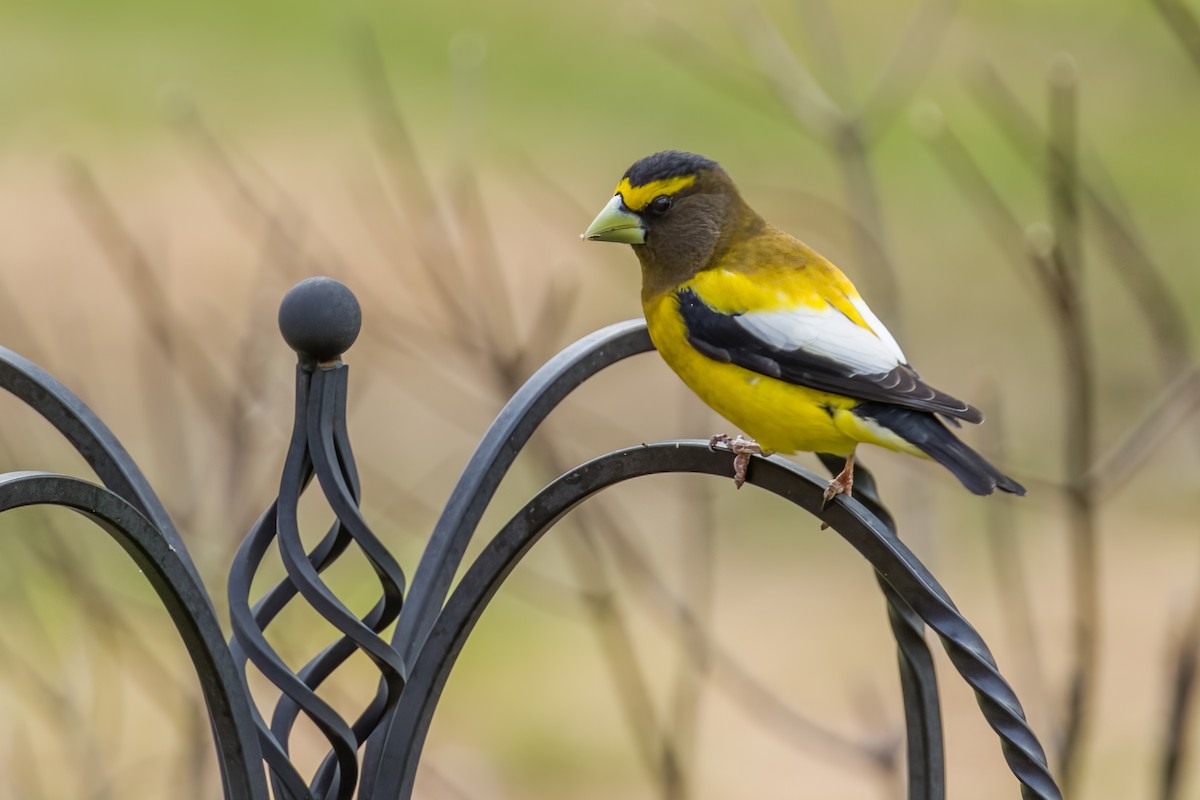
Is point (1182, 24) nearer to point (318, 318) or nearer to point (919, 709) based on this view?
point (919, 709)

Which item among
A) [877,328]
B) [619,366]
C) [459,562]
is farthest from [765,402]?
[619,366]

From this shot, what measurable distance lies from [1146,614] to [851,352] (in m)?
5.08

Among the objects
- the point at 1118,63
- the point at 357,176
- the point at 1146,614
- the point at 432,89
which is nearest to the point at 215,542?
the point at 1146,614

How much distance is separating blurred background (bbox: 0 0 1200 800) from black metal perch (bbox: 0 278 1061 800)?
0.84 m

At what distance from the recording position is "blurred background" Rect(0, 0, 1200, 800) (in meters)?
3.47

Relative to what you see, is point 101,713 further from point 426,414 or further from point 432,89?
point 432,89

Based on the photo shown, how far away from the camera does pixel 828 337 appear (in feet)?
8.52

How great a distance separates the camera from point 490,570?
6.64ft

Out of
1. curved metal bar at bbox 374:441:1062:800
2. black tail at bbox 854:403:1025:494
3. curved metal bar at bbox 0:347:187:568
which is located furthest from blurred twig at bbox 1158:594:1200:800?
curved metal bar at bbox 0:347:187:568

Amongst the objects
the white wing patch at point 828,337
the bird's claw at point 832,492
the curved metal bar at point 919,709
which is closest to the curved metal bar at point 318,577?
the bird's claw at point 832,492

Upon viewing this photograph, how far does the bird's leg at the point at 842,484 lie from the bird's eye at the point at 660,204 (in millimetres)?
617

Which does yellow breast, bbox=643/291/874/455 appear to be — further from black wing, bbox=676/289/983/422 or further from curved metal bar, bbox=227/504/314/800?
curved metal bar, bbox=227/504/314/800

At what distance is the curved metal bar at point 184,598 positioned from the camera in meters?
1.60

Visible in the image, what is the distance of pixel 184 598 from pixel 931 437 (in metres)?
1.33
